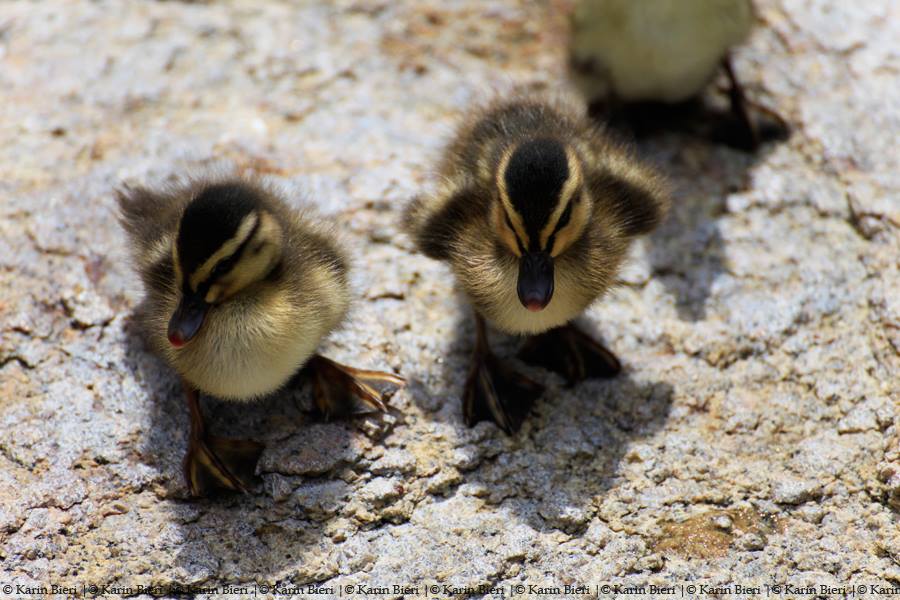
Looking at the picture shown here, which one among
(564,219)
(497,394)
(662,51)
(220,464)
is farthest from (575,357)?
(662,51)

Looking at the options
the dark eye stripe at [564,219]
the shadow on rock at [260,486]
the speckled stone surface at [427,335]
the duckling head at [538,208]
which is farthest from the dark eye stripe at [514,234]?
the shadow on rock at [260,486]

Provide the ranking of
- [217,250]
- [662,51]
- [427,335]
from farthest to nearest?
[662,51], [427,335], [217,250]

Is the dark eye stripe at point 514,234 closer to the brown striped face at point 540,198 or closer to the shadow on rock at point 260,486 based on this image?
the brown striped face at point 540,198

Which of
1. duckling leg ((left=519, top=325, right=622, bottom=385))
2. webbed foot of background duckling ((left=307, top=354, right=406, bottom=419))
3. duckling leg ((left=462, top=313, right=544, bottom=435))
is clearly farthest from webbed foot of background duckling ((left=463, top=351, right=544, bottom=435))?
webbed foot of background duckling ((left=307, top=354, right=406, bottom=419))

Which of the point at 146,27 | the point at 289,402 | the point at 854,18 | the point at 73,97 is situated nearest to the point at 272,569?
the point at 289,402

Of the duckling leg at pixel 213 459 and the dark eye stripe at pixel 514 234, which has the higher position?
the dark eye stripe at pixel 514 234

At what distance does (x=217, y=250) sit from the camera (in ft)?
10.8

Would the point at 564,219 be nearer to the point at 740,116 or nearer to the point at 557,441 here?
the point at 557,441

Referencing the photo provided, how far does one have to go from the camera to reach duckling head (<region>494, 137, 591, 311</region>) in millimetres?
3346

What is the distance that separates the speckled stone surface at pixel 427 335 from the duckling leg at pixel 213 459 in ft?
0.25

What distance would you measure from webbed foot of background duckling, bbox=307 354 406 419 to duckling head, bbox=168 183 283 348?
0.48 meters

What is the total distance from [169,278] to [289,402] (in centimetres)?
66

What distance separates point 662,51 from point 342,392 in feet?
7.73

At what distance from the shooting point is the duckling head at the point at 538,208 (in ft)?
11.0
